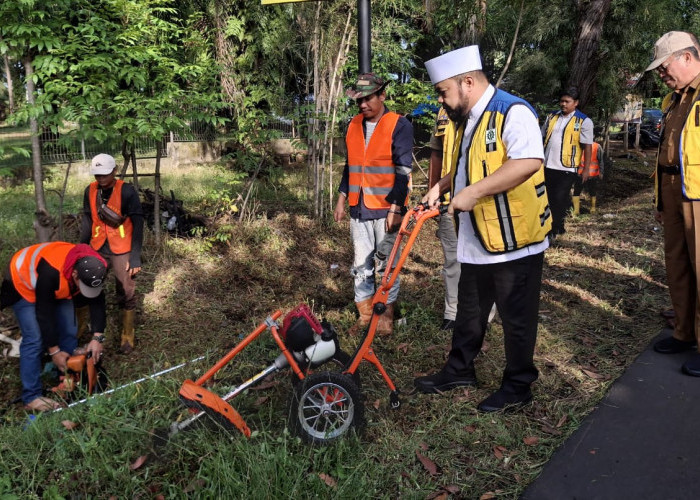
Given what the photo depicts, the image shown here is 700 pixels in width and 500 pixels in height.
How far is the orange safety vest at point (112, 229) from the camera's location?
471cm

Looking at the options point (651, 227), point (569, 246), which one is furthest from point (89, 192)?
point (651, 227)

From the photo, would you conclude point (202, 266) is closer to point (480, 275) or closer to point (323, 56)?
point (323, 56)

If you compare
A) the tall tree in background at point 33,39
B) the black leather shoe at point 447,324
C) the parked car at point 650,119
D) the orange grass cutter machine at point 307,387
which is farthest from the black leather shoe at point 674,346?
the parked car at point 650,119

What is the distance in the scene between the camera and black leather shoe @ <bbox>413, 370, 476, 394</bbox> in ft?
11.7

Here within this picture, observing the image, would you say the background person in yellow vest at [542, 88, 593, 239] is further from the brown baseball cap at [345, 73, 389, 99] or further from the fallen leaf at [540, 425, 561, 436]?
the fallen leaf at [540, 425, 561, 436]

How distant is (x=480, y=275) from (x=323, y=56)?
4.84m

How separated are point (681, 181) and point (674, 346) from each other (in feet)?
3.93

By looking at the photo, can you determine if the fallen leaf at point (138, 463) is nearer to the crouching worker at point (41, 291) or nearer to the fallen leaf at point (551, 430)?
the crouching worker at point (41, 291)

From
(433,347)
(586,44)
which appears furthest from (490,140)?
(586,44)

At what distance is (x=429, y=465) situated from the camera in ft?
9.27

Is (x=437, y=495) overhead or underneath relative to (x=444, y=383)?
underneath

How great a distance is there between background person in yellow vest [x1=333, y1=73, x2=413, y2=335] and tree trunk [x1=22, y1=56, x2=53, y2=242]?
289cm

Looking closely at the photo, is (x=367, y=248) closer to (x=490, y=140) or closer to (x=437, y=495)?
(x=490, y=140)

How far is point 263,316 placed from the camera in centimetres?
515
